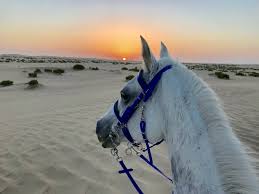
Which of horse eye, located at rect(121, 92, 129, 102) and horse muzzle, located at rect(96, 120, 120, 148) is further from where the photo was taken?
horse muzzle, located at rect(96, 120, 120, 148)

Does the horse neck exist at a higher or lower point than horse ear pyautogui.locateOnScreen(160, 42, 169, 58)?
lower

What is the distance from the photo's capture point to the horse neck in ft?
7.41

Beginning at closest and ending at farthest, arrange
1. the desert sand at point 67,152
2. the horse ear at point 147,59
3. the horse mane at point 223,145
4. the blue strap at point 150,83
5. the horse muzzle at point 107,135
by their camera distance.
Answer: the horse mane at point 223,145
the horse ear at point 147,59
the blue strap at point 150,83
the horse muzzle at point 107,135
the desert sand at point 67,152

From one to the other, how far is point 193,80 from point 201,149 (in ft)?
1.86

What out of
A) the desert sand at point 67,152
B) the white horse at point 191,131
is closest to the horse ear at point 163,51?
the white horse at point 191,131

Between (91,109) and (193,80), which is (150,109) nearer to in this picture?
(193,80)

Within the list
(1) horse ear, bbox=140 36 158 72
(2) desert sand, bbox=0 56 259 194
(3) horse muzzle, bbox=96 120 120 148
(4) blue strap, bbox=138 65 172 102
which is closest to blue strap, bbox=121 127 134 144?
(3) horse muzzle, bbox=96 120 120 148

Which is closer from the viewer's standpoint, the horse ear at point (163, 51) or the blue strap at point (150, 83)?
the blue strap at point (150, 83)

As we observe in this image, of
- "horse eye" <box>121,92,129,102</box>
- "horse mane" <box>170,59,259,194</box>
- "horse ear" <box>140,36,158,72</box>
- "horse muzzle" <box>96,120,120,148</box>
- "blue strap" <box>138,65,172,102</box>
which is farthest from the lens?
"horse muzzle" <box>96,120,120,148</box>

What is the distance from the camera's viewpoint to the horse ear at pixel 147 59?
2658 mm

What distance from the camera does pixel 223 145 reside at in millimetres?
2359

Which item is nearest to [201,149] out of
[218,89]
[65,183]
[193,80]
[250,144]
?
[193,80]

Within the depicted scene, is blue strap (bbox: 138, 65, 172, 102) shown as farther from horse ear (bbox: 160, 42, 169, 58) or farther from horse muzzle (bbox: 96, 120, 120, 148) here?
horse muzzle (bbox: 96, 120, 120, 148)

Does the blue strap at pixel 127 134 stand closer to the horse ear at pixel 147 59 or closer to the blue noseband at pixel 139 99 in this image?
the blue noseband at pixel 139 99
